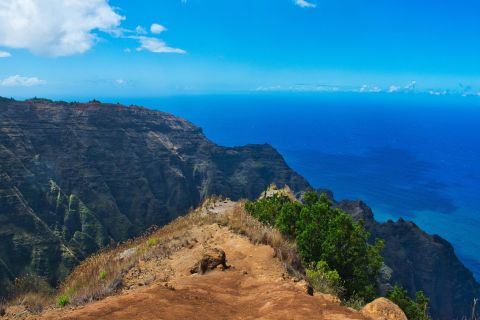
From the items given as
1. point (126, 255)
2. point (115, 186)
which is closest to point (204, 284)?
point (126, 255)

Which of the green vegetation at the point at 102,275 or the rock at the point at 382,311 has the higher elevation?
the rock at the point at 382,311

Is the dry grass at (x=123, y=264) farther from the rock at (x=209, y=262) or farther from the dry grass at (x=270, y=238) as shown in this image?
the rock at (x=209, y=262)

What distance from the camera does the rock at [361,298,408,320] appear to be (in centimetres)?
815

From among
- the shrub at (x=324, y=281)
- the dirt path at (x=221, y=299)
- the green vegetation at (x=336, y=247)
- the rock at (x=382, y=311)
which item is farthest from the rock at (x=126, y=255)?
the rock at (x=382, y=311)

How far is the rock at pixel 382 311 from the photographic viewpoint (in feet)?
26.7

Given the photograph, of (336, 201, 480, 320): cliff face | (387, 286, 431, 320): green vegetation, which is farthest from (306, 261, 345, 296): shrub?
(336, 201, 480, 320): cliff face

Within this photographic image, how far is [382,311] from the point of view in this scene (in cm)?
828

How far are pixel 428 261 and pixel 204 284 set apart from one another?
258 ft

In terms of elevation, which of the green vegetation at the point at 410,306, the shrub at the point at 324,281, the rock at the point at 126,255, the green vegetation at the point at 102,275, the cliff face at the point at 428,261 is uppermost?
the shrub at the point at 324,281

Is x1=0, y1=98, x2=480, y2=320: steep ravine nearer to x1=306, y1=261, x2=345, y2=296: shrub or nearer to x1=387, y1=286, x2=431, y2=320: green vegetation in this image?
x1=387, y1=286, x2=431, y2=320: green vegetation

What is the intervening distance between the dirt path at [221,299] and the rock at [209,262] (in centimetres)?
20

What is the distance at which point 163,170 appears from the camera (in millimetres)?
124625

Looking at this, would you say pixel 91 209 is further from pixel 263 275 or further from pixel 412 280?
pixel 263 275

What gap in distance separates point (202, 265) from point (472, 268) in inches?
3956
